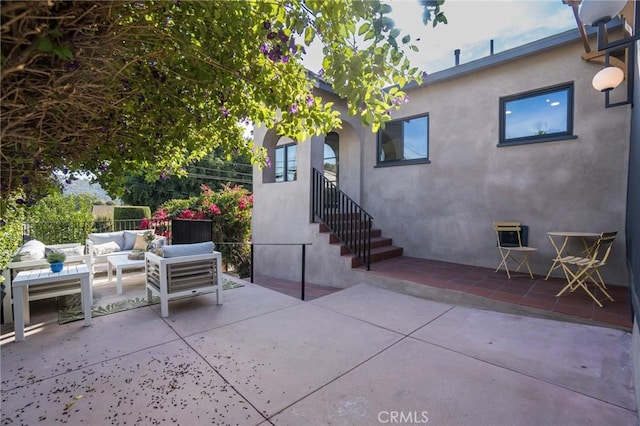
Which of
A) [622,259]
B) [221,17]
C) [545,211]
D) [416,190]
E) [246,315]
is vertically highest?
[221,17]

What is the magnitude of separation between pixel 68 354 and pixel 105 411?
1.17 meters

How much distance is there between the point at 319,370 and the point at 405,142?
5577 millimetres

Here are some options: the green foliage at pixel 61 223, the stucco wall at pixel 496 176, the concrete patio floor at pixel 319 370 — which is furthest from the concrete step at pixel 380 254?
the green foliage at pixel 61 223

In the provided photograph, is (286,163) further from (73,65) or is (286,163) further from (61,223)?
(73,65)

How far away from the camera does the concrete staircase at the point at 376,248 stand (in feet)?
18.3

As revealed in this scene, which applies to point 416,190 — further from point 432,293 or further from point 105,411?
point 105,411

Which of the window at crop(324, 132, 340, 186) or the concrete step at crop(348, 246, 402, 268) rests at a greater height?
the window at crop(324, 132, 340, 186)

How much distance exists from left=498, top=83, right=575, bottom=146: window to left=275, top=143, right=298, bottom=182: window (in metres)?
5.14

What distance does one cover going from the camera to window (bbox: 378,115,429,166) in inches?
254

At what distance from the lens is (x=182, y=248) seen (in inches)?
157

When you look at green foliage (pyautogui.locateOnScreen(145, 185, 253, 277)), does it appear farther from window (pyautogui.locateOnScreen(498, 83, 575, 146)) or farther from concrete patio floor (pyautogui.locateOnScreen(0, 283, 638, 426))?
window (pyautogui.locateOnScreen(498, 83, 575, 146))

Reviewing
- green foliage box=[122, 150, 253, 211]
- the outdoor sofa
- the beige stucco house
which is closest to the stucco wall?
the beige stucco house

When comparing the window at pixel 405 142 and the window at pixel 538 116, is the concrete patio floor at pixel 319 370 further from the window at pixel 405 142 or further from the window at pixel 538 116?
the window at pixel 405 142

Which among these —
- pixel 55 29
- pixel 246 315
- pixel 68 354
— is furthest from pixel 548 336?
pixel 68 354
